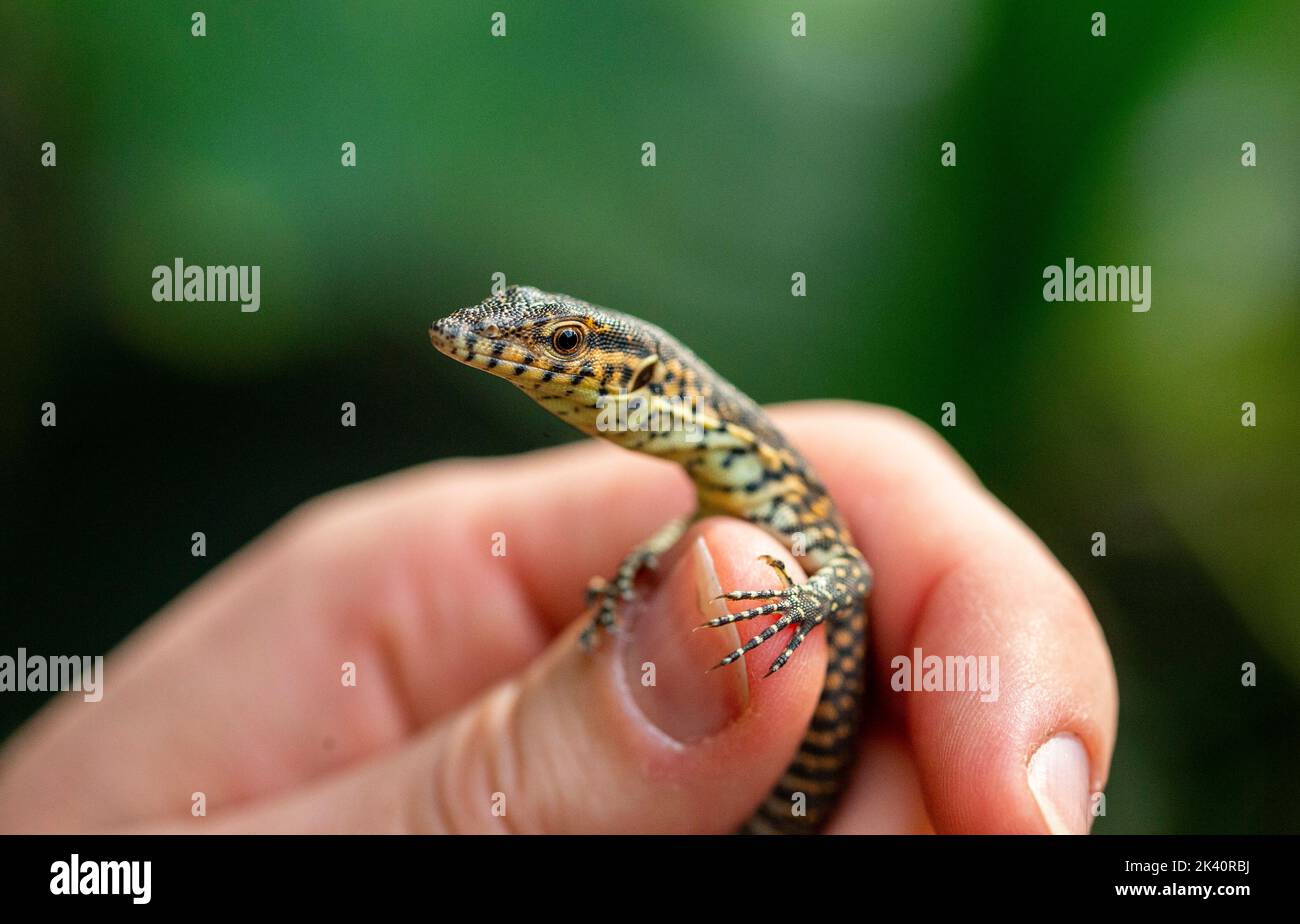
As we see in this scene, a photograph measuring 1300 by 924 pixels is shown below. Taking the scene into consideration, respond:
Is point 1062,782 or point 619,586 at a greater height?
point 619,586

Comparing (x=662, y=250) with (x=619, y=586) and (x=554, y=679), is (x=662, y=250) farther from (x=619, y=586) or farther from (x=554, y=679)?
(x=554, y=679)

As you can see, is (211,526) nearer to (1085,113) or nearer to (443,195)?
(443,195)

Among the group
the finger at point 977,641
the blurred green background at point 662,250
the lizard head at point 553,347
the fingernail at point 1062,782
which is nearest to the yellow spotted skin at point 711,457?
the lizard head at point 553,347

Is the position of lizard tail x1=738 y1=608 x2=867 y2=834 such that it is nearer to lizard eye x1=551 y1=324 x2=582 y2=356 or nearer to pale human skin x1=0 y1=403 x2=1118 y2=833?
pale human skin x1=0 y1=403 x2=1118 y2=833

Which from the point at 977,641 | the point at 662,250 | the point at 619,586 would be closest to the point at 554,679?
the point at 619,586

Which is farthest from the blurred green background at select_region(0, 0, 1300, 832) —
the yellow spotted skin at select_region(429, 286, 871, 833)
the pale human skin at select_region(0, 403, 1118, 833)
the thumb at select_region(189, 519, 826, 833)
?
the thumb at select_region(189, 519, 826, 833)
